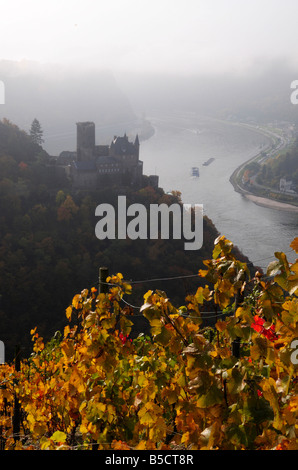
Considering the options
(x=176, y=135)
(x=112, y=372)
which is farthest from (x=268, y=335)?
(x=176, y=135)

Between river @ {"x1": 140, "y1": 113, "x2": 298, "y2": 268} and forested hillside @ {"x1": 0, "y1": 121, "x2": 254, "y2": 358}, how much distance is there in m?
7.06

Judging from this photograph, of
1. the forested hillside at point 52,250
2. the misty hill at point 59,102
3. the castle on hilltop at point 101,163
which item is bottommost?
the forested hillside at point 52,250

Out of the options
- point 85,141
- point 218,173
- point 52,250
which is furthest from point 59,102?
point 52,250

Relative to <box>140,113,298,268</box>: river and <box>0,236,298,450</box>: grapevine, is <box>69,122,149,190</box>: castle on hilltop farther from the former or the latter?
<box>0,236,298,450</box>: grapevine

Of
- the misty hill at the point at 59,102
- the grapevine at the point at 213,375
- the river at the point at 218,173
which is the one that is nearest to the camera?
the grapevine at the point at 213,375

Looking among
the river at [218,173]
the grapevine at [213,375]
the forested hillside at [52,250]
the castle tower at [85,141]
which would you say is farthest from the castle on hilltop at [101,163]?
the grapevine at [213,375]

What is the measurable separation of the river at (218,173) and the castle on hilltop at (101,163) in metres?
9.69

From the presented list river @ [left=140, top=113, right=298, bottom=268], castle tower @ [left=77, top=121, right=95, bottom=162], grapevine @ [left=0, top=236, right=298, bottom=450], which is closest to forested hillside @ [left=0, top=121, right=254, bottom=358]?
castle tower @ [left=77, top=121, right=95, bottom=162]

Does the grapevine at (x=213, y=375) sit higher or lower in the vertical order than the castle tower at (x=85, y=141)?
lower

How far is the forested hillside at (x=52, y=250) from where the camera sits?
27.7 m

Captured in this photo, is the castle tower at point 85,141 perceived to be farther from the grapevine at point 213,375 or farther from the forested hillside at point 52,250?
the grapevine at point 213,375

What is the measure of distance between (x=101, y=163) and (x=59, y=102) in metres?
57.1

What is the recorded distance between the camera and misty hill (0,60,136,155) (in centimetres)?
7592
